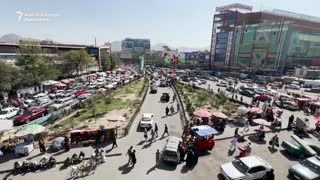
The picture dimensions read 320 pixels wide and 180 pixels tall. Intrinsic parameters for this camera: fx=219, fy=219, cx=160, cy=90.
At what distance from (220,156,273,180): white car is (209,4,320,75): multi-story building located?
7569cm

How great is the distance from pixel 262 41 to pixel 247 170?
82.6 metres

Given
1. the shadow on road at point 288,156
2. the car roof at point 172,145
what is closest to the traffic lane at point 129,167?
the car roof at point 172,145

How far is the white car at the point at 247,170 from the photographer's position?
43.3 ft

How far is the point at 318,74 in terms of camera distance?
70375 millimetres

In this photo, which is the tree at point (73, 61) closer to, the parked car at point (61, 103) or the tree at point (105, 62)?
the tree at point (105, 62)

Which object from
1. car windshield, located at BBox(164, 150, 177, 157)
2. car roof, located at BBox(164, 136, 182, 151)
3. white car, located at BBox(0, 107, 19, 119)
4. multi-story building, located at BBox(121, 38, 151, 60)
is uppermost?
multi-story building, located at BBox(121, 38, 151, 60)

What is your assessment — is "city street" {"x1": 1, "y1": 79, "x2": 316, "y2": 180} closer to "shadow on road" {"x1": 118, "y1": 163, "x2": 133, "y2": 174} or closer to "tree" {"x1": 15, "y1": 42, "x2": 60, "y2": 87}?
"shadow on road" {"x1": 118, "y1": 163, "x2": 133, "y2": 174}

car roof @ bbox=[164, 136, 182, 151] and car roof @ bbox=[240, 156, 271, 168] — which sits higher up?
car roof @ bbox=[240, 156, 271, 168]

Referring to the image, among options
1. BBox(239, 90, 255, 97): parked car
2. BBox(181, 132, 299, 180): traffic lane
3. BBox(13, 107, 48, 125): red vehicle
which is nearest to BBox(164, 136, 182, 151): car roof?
BBox(181, 132, 299, 180): traffic lane

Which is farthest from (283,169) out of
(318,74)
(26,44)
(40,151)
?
(318,74)

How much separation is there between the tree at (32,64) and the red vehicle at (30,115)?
50.5 ft

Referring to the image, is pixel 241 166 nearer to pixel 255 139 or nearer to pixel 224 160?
pixel 224 160

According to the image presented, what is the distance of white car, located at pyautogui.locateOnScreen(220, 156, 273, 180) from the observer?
13.2 metres

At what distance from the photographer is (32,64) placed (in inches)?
1754
